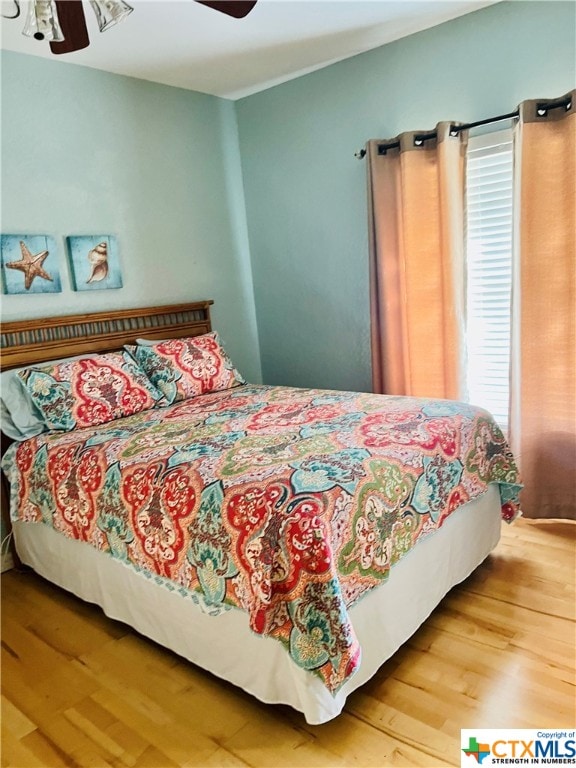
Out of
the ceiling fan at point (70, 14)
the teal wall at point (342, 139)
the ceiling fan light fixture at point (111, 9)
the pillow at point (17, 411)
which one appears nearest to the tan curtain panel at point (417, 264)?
the teal wall at point (342, 139)

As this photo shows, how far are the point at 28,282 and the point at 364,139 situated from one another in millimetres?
2075

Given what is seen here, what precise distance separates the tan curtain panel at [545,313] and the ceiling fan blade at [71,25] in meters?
1.95

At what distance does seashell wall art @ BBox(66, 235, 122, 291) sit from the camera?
10.1 ft

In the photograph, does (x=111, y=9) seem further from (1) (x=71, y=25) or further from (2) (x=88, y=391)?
(2) (x=88, y=391)

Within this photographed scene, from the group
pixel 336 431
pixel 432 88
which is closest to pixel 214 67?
pixel 432 88

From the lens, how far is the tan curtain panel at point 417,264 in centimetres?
296

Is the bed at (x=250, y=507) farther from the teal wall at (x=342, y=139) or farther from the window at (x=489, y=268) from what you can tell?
the teal wall at (x=342, y=139)

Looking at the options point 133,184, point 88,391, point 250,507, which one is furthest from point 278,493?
point 133,184

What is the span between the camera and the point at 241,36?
2.88 metres

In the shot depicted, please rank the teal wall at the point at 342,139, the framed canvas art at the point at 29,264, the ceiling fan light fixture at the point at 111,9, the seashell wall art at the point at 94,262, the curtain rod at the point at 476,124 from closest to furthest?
the ceiling fan light fixture at the point at 111,9 < the curtain rod at the point at 476,124 < the teal wall at the point at 342,139 < the framed canvas art at the point at 29,264 < the seashell wall art at the point at 94,262

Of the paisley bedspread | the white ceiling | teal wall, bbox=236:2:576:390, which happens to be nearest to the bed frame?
→ the paisley bedspread

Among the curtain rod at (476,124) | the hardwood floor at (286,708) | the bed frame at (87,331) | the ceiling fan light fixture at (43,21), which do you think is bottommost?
the hardwood floor at (286,708)

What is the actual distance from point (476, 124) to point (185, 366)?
1.98 meters

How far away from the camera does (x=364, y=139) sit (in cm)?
332
